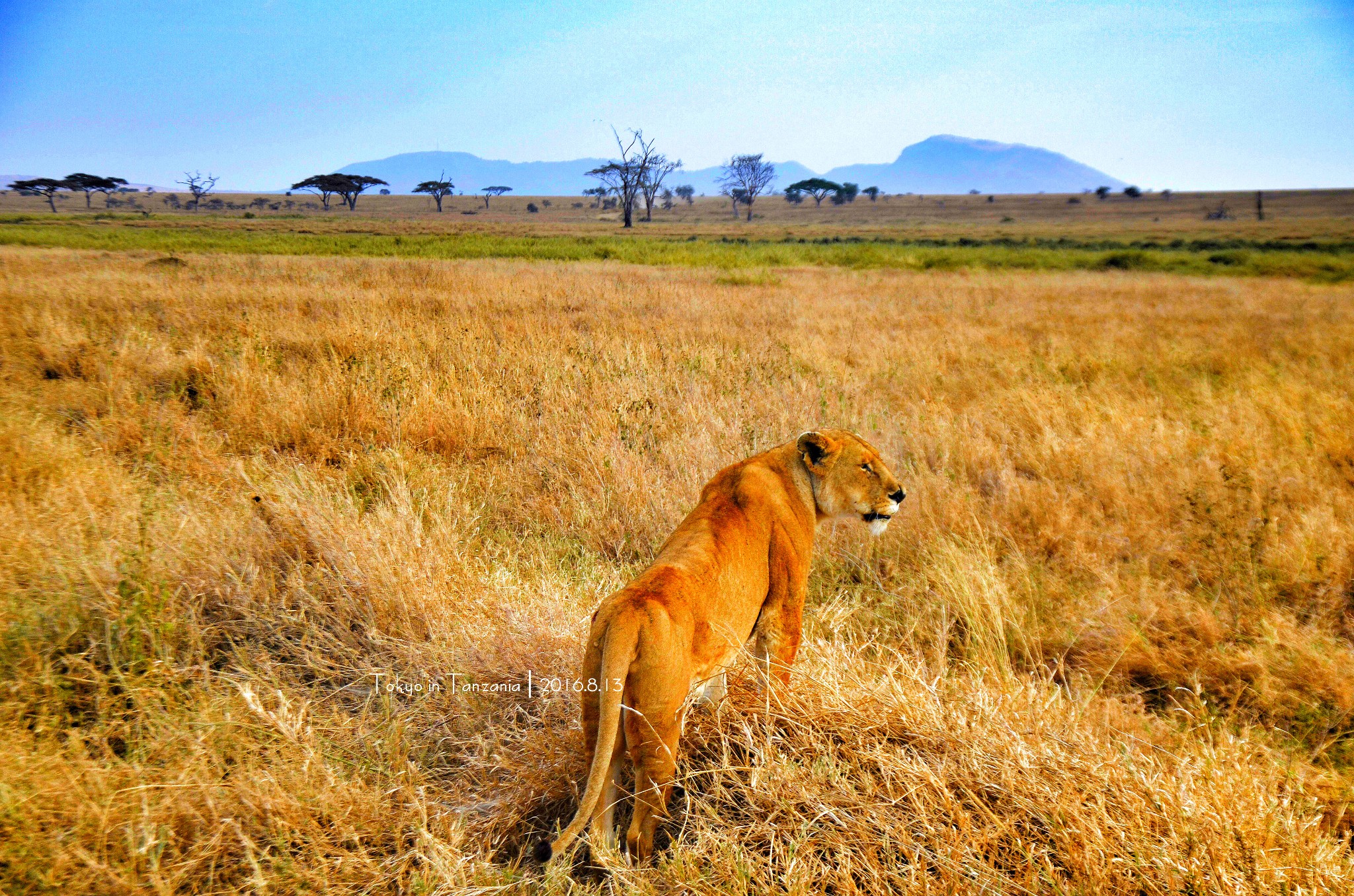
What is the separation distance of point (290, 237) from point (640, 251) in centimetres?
2032

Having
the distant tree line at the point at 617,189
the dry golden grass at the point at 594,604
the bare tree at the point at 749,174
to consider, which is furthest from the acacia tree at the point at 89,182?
the dry golden grass at the point at 594,604

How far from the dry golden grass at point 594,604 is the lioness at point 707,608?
0.28 metres

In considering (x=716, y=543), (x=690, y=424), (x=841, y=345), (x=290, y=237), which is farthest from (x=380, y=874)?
(x=290, y=237)

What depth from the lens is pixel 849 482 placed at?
304 centimetres

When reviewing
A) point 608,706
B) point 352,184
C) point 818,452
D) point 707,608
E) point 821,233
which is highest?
point 352,184

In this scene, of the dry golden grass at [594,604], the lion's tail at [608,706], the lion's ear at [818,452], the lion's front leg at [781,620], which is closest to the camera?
the lion's tail at [608,706]

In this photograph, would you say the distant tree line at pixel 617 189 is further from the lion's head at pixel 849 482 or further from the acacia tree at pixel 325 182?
the lion's head at pixel 849 482

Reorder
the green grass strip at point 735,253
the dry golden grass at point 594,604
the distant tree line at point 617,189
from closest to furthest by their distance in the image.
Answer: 1. the dry golden grass at point 594,604
2. the green grass strip at point 735,253
3. the distant tree line at point 617,189

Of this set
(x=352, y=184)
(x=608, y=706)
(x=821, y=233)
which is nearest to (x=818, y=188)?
(x=821, y=233)

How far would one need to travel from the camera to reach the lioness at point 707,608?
196cm

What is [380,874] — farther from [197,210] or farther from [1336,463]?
[197,210]

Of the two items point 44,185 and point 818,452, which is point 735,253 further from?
point 44,185

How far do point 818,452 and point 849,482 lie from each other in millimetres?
189

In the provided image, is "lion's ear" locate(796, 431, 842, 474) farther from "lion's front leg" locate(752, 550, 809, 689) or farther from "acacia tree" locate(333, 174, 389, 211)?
"acacia tree" locate(333, 174, 389, 211)
